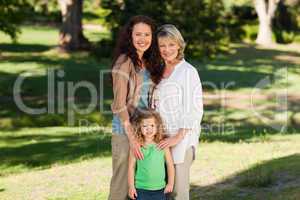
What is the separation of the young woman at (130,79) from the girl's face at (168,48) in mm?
65

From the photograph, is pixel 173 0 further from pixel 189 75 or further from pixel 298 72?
pixel 189 75

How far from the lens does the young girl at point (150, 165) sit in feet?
18.5

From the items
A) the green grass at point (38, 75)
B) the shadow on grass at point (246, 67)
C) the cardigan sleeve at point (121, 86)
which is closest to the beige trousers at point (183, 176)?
the cardigan sleeve at point (121, 86)

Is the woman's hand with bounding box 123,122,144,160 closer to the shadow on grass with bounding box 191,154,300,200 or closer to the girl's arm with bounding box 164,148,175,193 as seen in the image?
the girl's arm with bounding box 164,148,175,193

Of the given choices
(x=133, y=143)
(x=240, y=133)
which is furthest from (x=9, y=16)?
(x=133, y=143)

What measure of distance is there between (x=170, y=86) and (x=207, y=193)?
3002 millimetres

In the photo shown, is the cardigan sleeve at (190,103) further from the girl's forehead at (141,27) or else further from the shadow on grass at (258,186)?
the shadow on grass at (258,186)

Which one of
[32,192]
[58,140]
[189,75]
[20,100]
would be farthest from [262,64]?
[189,75]

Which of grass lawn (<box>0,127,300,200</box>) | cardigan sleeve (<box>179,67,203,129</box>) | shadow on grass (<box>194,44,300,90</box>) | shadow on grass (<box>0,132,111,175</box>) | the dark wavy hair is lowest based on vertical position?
shadow on grass (<box>0,132,111,175</box>)

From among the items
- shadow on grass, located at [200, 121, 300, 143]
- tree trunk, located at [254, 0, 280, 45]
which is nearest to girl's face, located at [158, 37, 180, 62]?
shadow on grass, located at [200, 121, 300, 143]

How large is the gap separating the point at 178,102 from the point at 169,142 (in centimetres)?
34

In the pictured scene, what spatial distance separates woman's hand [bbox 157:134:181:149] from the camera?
5648 mm

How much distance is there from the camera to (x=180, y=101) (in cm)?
567

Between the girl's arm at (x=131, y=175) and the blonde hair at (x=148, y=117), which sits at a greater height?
the blonde hair at (x=148, y=117)
